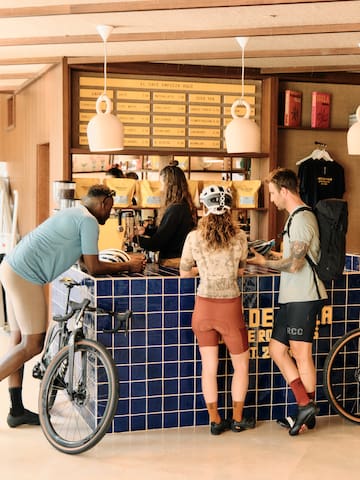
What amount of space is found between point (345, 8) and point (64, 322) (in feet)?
8.70

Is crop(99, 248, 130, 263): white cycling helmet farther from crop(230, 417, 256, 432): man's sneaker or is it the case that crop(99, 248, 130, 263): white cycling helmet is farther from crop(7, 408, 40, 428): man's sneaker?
crop(230, 417, 256, 432): man's sneaker

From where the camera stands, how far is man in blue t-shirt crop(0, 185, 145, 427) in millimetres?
4426

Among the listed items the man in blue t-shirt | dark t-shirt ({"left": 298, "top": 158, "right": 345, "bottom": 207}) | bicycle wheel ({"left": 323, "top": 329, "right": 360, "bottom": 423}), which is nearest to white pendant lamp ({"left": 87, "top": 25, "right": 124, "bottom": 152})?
the man in blue t-shirt

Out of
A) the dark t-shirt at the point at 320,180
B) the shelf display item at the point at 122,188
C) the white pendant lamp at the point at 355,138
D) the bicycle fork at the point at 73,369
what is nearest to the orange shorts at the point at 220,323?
the bicycle fork at the point at 73,369

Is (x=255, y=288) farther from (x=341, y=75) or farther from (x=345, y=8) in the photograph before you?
(x=341, y=75)

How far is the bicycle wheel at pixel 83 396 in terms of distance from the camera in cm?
419

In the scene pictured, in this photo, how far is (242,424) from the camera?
4637mm

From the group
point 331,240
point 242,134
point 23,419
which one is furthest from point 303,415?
point 242,134

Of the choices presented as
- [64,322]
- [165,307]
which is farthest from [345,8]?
[64,322]

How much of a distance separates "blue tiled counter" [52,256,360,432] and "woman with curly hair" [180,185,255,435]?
179mm

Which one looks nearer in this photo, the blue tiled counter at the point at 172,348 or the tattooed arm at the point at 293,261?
the tattooed arm at the point at 293,261

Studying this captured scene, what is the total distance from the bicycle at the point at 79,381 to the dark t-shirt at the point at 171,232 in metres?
0.87

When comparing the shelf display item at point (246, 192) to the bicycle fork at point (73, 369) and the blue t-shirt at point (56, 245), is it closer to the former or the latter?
the blue t-shirt at point (56, 245)

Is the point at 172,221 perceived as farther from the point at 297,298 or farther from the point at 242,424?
the point at 242,424
